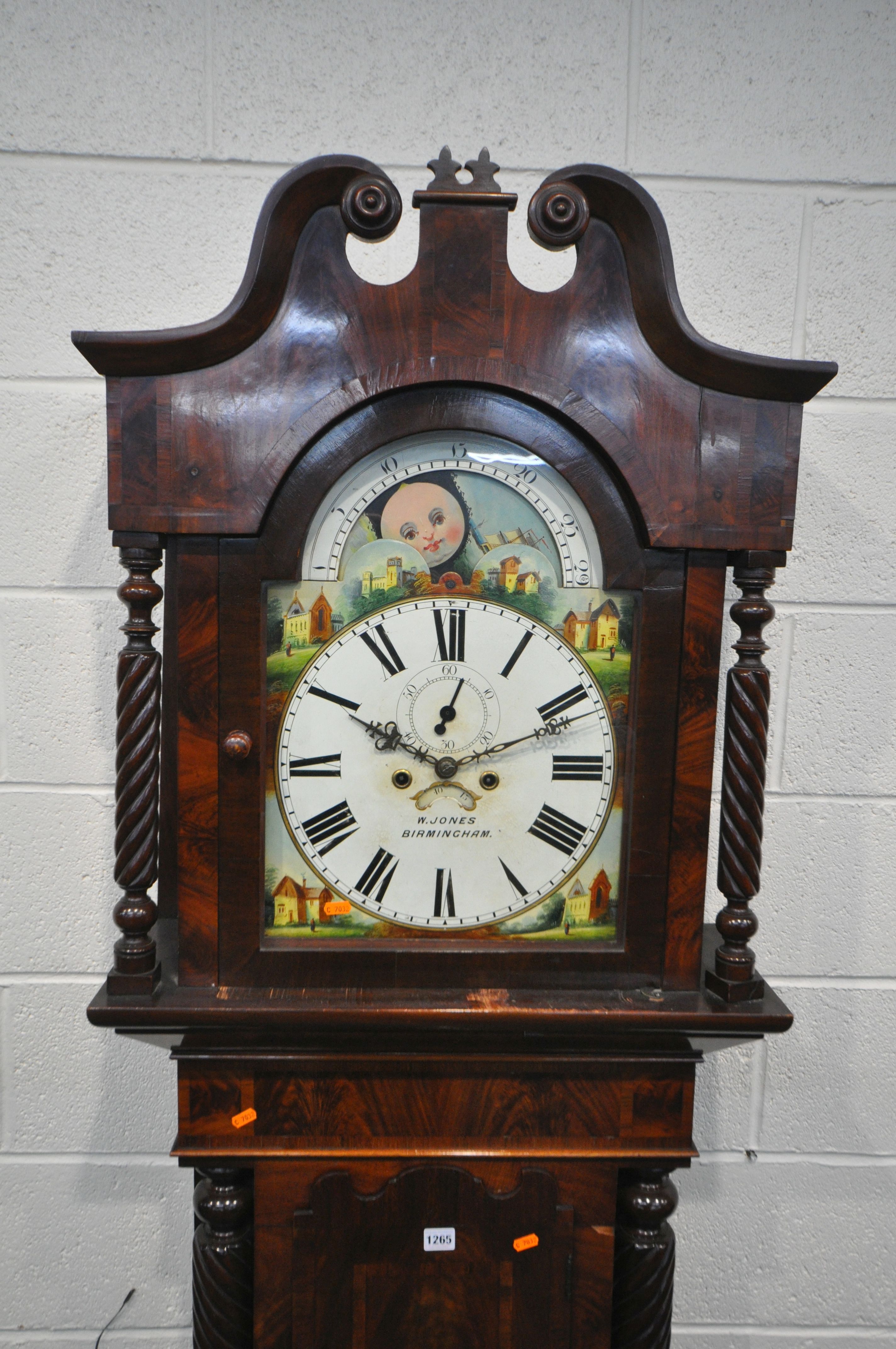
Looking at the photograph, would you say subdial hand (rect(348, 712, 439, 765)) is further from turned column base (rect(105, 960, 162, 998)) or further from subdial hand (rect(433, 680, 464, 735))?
turned column base (rect(105, 960, 162, 998))

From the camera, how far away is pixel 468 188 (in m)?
0.84

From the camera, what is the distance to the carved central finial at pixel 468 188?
0.83 m

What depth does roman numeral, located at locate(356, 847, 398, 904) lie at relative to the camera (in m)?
0.89

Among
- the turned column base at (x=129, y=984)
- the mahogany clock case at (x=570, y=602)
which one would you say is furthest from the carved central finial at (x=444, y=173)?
the turned column base at (x=129, y=984)

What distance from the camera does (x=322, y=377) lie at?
838 millimetres

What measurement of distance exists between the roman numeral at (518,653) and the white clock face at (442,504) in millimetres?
83

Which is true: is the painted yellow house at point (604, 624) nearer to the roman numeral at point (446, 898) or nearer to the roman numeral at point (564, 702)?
the roman numeral at point (564, 702)

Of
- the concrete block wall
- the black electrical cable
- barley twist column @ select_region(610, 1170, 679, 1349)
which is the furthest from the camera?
the black electrical cable

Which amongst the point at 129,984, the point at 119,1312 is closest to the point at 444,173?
the point at 129,984

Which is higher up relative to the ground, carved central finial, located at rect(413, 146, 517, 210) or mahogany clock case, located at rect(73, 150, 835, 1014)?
carved central finial, located at rect(413, 146, 517, 210)

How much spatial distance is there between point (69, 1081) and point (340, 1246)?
0.51m

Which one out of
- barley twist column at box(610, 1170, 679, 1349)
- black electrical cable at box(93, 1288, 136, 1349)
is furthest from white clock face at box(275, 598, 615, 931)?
black electrical cable at box(93, 1288, 136, 1349)

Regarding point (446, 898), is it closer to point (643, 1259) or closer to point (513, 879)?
point (513, 879)

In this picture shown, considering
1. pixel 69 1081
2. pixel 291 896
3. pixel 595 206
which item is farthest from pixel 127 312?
pixel 69 1081
